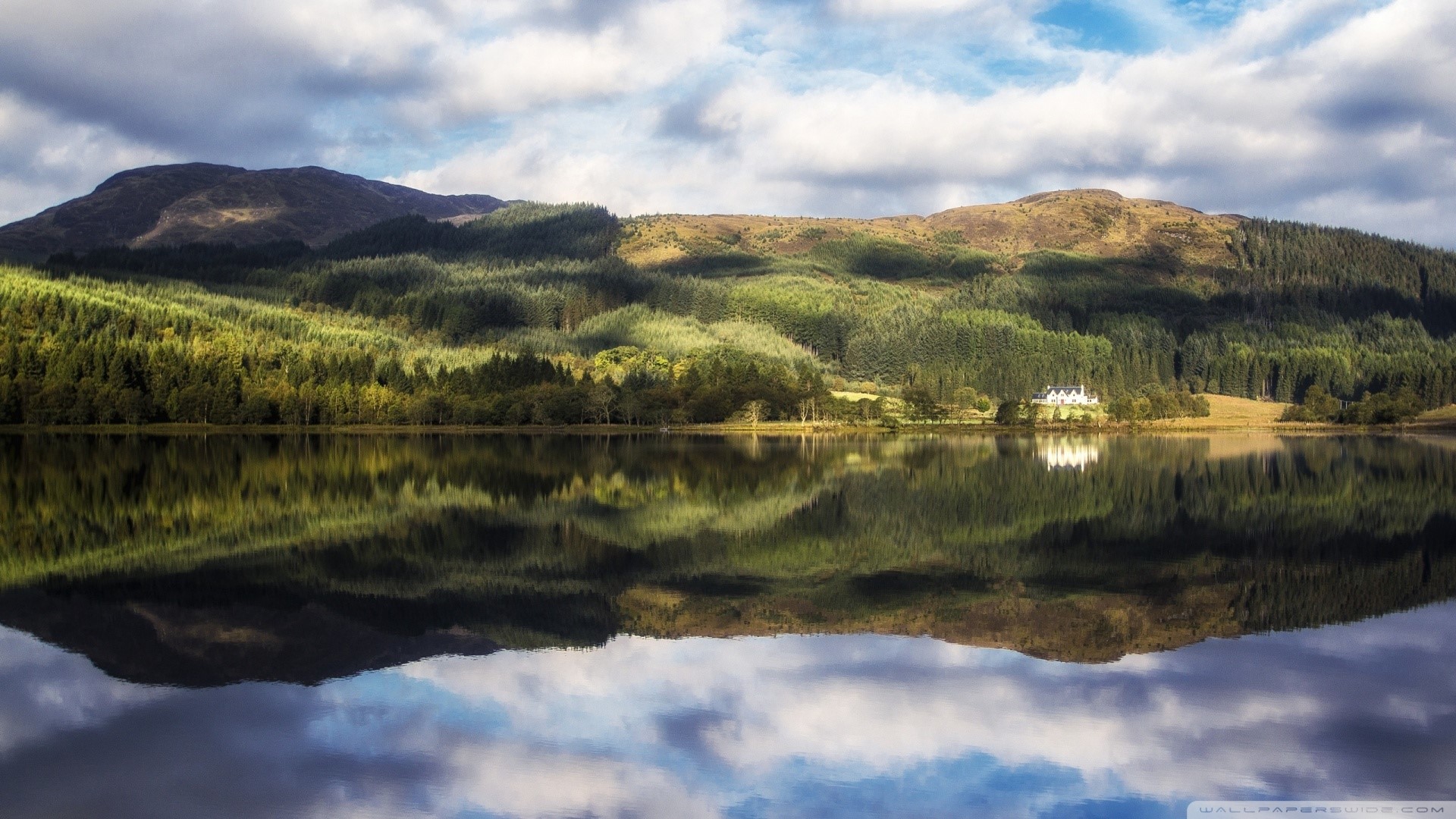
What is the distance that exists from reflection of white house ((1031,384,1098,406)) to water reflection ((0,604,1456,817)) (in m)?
146

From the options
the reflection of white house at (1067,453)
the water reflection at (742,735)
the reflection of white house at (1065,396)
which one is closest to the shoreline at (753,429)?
the reflection of white house at (1067,453)

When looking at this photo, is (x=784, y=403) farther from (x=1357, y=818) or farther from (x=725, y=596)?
(x=1357, y=818)

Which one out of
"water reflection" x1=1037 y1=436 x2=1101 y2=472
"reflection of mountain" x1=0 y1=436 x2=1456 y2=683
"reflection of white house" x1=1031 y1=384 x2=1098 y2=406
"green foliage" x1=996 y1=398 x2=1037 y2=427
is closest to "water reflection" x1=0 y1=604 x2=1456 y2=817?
"reflection of mountain" x1=0 y1=436 x2=1456 y2=683

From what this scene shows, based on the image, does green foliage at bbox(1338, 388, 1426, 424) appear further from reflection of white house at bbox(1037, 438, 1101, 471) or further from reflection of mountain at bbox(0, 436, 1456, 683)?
reflection of mountain at bbox(0, 436, 1456, 683)

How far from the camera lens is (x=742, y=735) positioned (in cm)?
1288

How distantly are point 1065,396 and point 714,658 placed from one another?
15497cm

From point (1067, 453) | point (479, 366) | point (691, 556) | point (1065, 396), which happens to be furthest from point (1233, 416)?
point (691, 556)

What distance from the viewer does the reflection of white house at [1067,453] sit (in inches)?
2336

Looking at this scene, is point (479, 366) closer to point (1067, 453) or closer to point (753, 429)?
point (753, 429)

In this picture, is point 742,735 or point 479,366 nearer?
point 742,735

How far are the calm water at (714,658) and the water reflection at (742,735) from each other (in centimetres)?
6

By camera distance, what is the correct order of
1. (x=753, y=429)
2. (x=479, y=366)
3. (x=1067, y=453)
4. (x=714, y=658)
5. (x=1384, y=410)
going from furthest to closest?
(x=479, y=366)
(x=1384, y=410)
(x=753, y=429)
(x=1067, y=453)
(x=714, y=658)

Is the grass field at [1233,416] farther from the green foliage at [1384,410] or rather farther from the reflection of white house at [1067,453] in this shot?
the reflection of white house at [1067,453]

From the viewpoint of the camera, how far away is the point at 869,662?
52.5 ft
